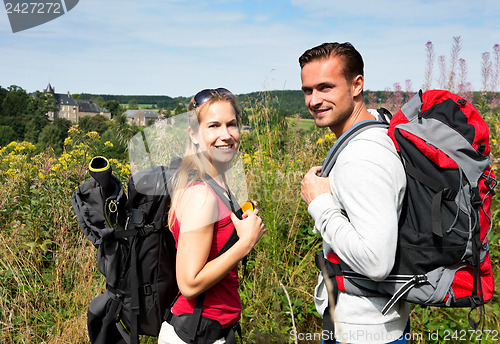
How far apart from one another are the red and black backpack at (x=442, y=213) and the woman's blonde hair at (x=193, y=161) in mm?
776

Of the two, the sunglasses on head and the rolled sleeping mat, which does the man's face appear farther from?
the rolled sleeping mat

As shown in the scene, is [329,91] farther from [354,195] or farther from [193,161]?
[193,161]

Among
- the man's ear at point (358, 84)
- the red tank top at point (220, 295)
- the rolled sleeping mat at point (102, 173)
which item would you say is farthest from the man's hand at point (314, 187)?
the rolled sleeping mat at point (102, 173)

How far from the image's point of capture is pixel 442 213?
1.41m

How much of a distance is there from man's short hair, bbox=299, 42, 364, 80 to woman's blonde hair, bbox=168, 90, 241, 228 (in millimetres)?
453

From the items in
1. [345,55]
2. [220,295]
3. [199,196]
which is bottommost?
[220,295]

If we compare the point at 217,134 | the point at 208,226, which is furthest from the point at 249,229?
the point at 217,134

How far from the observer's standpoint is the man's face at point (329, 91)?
173 cm

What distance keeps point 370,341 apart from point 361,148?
0.78 metres

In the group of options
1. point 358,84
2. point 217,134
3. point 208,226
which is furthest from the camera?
point 358,84

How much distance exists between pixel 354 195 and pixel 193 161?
718 mm

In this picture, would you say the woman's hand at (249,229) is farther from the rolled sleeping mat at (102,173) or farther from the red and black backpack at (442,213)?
the rolled sleeping mat at (102,173)

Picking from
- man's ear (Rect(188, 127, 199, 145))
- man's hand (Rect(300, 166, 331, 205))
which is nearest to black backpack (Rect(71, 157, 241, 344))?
man's ear (Rect(188, 127, 199, 145))

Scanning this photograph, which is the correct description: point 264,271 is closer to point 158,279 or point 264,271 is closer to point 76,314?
point 158,279
